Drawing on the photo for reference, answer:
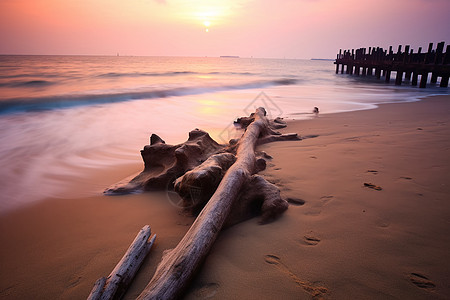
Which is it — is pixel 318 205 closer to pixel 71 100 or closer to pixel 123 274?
pixel 123 274

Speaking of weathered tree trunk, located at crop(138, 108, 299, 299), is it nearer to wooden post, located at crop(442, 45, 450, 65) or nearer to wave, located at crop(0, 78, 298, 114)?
wave, located at crop(0, 78, 298, 114)

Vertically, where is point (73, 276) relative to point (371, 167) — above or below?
below

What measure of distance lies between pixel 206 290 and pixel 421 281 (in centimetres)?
126

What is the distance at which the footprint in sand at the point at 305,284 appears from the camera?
147cm

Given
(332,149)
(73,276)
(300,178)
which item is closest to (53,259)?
(73,276)

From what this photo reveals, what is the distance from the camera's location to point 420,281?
1.49 m

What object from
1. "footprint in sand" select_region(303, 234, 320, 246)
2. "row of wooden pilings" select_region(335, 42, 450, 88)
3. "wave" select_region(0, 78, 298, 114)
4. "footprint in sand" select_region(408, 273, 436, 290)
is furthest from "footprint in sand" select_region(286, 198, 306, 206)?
"row of wooden pilings" select_region(335, 42, 450, 88)

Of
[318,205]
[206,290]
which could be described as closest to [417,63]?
[318,205]

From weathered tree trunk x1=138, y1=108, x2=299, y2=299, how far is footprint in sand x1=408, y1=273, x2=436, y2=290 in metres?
1.03

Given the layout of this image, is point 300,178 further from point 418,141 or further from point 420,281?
point 418,141

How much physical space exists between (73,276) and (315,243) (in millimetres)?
1810

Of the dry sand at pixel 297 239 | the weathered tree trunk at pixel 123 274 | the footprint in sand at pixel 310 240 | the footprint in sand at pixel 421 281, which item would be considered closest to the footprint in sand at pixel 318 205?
the dry sand at pixel 297 239

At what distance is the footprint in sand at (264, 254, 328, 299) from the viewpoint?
4.83 feet

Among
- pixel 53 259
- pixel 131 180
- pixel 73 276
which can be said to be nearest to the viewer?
pixel 73 276
